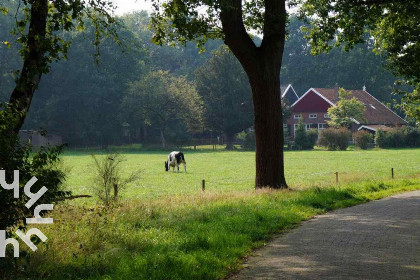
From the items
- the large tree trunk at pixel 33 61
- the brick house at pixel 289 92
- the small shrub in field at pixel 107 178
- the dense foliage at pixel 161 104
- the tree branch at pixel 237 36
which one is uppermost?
the brick house at pixel 289 92

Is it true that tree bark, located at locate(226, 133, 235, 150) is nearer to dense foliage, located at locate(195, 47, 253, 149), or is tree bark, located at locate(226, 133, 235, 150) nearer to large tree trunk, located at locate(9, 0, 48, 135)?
dense foliage, located at locate(195, 47, 253, 149)

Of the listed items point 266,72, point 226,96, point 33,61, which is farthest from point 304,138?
point 33,61

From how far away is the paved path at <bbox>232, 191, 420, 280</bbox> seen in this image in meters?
8.26

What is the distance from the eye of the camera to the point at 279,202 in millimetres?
15703

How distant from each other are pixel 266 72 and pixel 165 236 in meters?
9.55

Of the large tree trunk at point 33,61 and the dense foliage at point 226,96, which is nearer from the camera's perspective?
the large tree trunk at point 33,61

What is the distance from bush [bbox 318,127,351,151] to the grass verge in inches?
2306

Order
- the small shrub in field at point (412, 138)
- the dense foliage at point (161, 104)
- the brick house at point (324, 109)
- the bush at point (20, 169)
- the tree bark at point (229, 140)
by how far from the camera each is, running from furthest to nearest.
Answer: the brick house at point (324, 109)
the tree bark at point (229, 140)
the dense foliage at point (161, 104)
the small shrub in field at point (412, 138)
the bush at point (20, 169)

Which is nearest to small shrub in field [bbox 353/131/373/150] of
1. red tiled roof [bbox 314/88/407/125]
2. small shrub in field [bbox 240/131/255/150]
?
small shrub in field [bbox 240/131/255/150]

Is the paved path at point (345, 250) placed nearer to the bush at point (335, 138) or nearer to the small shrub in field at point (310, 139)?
the bush at point (335, 138)

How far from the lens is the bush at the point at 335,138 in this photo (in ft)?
242

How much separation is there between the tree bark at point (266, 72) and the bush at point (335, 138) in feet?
183

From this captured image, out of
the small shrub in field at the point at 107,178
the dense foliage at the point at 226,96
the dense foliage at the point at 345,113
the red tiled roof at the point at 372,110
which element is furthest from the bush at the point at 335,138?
the small shrub in field at the point at 107,178

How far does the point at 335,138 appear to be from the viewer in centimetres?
7406
